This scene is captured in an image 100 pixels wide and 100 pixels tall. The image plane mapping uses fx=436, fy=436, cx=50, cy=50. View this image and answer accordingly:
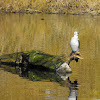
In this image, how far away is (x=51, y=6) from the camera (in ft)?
206

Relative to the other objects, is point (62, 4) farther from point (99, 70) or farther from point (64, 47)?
point (99, 70)

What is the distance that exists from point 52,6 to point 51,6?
0.16m

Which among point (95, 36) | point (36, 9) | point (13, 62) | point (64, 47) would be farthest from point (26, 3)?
point (13, 62)

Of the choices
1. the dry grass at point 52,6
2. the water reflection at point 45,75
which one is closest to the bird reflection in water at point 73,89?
the water reflection at point 45,75

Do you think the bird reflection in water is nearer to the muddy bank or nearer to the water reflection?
the water reflection

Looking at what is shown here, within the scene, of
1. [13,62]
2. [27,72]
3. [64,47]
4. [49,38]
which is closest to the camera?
[27,72]

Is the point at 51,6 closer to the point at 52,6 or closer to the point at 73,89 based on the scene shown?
the point at 52,6

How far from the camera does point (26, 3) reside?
2493 inches

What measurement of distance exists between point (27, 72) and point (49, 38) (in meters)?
13.5

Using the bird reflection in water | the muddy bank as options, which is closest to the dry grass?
the muddy bank

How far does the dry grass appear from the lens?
62.2m

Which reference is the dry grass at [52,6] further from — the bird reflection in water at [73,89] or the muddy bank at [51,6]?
the bird reflection in water at [73,89]

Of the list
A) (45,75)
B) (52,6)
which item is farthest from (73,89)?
(52,6)

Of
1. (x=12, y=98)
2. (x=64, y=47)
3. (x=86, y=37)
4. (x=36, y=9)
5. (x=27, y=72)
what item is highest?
(x=36, y=9)
